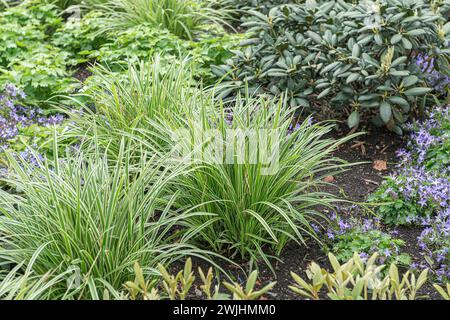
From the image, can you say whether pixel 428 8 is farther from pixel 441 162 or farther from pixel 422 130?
pixel 441 162

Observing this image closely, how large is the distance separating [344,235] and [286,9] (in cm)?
200

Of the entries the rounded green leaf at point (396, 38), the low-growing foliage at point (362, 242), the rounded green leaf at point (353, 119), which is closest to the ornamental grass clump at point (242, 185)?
the low-growing foliage at point (362, 242)

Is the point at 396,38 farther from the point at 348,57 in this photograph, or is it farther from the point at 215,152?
the point at 215,152

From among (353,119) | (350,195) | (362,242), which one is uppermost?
(353,119)

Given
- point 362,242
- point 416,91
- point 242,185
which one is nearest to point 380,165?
point 416,91

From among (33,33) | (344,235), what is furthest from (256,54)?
(33,33)

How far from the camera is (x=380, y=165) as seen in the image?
14.9 ft

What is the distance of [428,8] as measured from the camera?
4.84m

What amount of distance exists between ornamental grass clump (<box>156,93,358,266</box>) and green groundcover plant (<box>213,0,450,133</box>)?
1.00 m

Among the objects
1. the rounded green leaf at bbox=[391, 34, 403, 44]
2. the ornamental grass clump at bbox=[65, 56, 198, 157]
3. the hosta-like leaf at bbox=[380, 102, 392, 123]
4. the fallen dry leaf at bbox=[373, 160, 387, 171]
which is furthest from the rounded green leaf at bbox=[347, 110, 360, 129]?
the ornamental grass clump at bbox=[65, 56, 198, 157]

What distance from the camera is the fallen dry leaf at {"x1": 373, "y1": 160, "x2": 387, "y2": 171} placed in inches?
178

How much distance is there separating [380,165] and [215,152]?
59.3 inches

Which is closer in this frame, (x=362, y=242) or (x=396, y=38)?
(x=362, y=242)

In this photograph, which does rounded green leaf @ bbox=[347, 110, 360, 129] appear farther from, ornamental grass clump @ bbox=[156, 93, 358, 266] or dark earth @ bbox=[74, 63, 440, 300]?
ornamental grass clump @ bbox=[156, 93, 358, 266]
